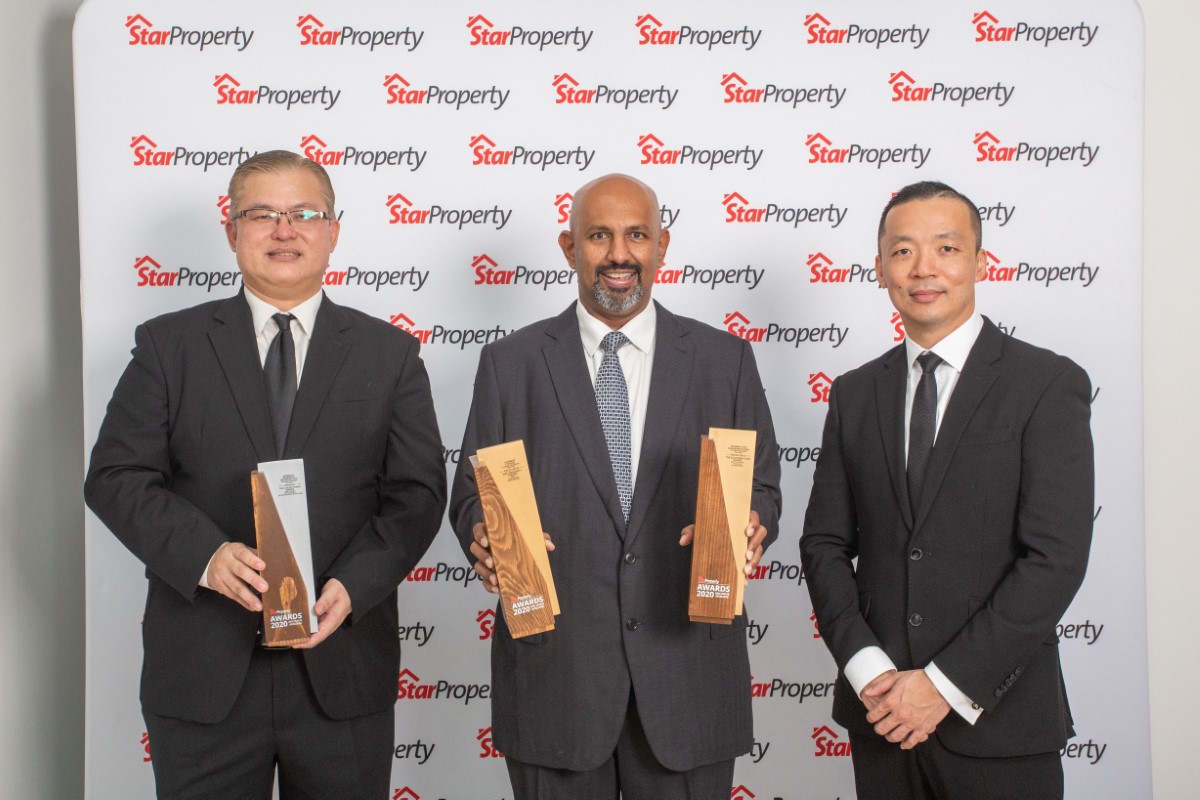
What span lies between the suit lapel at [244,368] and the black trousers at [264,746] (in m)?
0.50

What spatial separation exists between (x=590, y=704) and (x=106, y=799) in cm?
223

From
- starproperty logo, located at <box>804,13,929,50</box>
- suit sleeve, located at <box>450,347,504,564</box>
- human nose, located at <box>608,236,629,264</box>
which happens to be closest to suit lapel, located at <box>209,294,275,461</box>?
suit sleeve, located at <box>450,347,504,564</box>

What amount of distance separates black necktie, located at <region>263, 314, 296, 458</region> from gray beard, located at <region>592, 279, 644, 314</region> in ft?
2.43

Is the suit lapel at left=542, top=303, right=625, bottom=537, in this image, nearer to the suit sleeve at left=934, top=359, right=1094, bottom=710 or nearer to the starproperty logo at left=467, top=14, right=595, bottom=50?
the suit sleeve at left=934, top=359, right=1094, bottom=710

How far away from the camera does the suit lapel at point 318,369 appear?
94.8 inches

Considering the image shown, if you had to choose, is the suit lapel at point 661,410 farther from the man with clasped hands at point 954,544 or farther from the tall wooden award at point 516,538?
the man with clasped hands at point 954,544

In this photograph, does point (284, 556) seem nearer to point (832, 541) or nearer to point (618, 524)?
point (618, 524)

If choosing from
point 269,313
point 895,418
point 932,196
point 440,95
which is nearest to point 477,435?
point 269,313

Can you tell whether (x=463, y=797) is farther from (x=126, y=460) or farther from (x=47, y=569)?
(x=126, y=460)

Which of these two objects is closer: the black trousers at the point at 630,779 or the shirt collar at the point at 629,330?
the black trousers at the point at 630,779

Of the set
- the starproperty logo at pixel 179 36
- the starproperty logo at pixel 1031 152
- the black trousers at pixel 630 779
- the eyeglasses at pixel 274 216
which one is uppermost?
the starproperty logo at pixel 179 36

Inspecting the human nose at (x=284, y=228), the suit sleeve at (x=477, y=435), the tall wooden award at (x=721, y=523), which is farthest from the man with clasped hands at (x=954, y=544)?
the human nose at (x=284, y=228)

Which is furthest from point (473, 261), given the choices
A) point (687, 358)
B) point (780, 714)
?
point (780, 714)

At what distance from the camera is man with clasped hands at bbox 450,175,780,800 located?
2.26m
